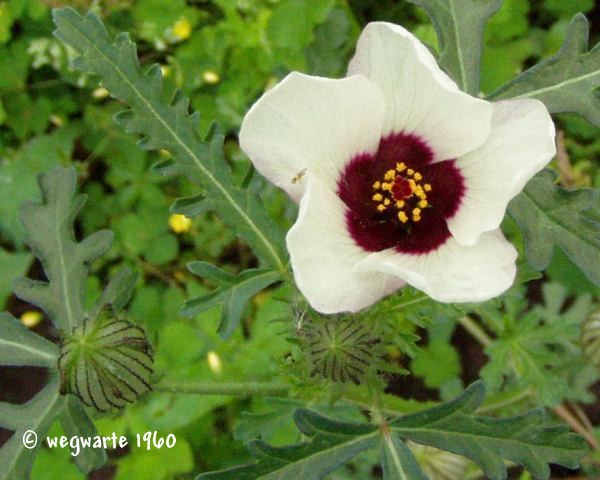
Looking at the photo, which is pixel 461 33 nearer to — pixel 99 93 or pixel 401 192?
pixel 401 192

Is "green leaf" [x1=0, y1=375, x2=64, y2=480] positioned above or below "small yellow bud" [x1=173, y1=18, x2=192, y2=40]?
below

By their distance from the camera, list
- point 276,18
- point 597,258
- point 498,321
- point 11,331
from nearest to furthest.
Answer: point 597,258 → point 11,331 → point 498,321 → point 276,18

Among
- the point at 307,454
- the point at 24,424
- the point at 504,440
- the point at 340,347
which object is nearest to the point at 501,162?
the point at 340,347

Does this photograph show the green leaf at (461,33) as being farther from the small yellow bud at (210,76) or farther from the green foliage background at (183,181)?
the small yellow bud at (210,76)

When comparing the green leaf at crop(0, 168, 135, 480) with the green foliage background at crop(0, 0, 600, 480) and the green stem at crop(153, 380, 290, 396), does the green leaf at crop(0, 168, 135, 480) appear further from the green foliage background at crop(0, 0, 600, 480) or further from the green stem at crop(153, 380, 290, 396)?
the green foliage background at crop(0, 0, 600, 480)

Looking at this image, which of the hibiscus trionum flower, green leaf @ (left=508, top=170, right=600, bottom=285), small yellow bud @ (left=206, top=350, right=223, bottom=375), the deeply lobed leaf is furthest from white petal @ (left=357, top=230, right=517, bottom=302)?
small yellow bud @ (left=206, top=350, right=223, bottom=375)

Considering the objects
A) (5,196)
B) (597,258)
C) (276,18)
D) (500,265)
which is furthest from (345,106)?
(5,196)

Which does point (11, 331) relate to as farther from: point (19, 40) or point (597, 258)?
point (19, 40)

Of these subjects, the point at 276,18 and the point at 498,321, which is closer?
the point at 498,321
